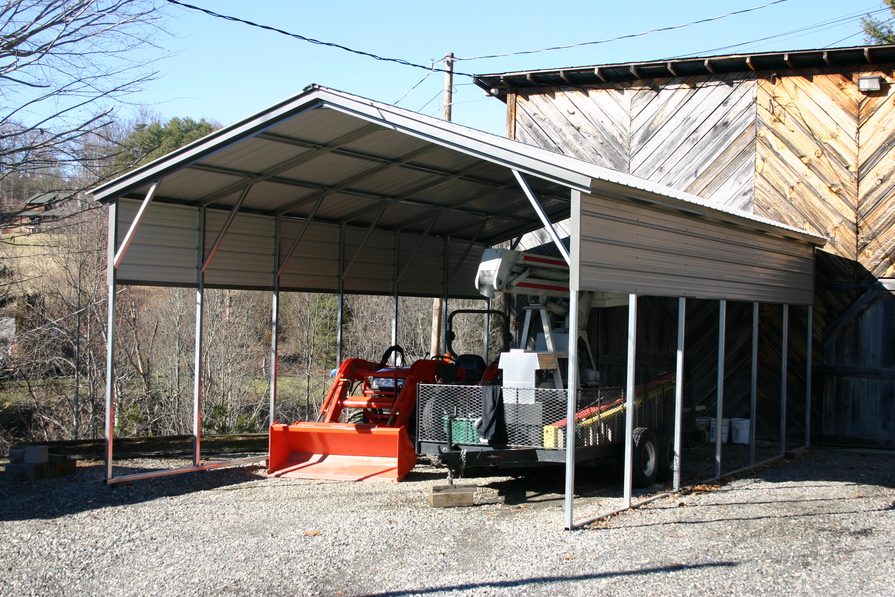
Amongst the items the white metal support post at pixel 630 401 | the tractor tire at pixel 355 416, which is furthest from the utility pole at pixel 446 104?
the white metal support post at pixel 630 401

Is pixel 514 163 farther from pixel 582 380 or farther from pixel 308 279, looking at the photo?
pixel 308 279

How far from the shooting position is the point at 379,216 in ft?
41.0

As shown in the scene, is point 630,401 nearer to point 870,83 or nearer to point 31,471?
point 31,471

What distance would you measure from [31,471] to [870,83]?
13505 mm

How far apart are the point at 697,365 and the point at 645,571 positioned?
8.57 metres

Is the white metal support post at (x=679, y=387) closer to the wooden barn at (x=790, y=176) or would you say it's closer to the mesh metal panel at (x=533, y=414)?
the mesh metal panel at (x=533, y=414)

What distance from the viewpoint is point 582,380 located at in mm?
9961

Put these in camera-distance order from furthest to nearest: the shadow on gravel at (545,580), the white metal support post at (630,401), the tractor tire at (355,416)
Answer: the tractor tire at (355,416), the white metal support post at (630,401), the shadow on gravel at (545,580)

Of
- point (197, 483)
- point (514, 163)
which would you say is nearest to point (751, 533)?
point (514, 163)

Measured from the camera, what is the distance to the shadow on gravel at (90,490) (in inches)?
321

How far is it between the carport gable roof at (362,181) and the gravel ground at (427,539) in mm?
3142

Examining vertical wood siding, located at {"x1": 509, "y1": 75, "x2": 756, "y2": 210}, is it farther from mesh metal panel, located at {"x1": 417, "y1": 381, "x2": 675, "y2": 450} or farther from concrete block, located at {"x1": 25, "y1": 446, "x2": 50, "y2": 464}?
concrete block, located at {"x1": 25, "y1": 446, "x2": 50, "y2": 464}

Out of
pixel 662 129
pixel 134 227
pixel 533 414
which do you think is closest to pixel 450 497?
pixel 533 414

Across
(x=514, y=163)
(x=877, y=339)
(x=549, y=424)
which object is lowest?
(x=549, y=424)
